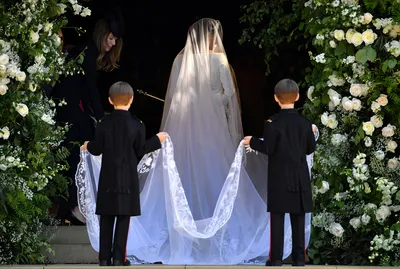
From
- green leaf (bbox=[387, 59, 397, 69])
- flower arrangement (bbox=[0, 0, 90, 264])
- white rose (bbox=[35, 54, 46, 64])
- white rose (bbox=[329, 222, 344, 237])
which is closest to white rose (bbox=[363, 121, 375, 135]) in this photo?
green leaf (bbox=[387, 59, 397, 69])

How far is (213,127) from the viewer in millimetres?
8445

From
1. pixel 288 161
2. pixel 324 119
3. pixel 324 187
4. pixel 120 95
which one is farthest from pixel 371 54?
pixel 120 95

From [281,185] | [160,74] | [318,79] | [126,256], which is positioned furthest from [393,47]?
[160,74]

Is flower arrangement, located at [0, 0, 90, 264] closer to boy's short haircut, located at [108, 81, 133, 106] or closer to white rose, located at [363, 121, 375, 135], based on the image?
boy's short haircut, located at [108, 81, 133, 106]

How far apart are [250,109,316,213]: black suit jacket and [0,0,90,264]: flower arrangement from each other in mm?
1779

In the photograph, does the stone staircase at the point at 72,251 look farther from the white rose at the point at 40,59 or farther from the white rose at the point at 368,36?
the white rose at the point at 368,36

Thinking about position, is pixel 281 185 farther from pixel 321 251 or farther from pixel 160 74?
pixel 160 74

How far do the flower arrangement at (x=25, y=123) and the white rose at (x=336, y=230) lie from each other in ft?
7.08

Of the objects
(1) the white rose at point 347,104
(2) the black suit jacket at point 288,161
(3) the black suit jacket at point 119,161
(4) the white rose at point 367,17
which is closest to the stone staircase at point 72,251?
(3) the black suit jacket at point 119,161

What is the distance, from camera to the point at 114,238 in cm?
707

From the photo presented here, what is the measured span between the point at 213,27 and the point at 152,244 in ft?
6.79

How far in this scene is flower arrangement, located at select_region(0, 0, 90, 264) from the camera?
24.7ft

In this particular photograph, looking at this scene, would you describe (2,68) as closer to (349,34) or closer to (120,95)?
(120,95)

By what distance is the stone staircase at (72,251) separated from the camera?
809 cm
